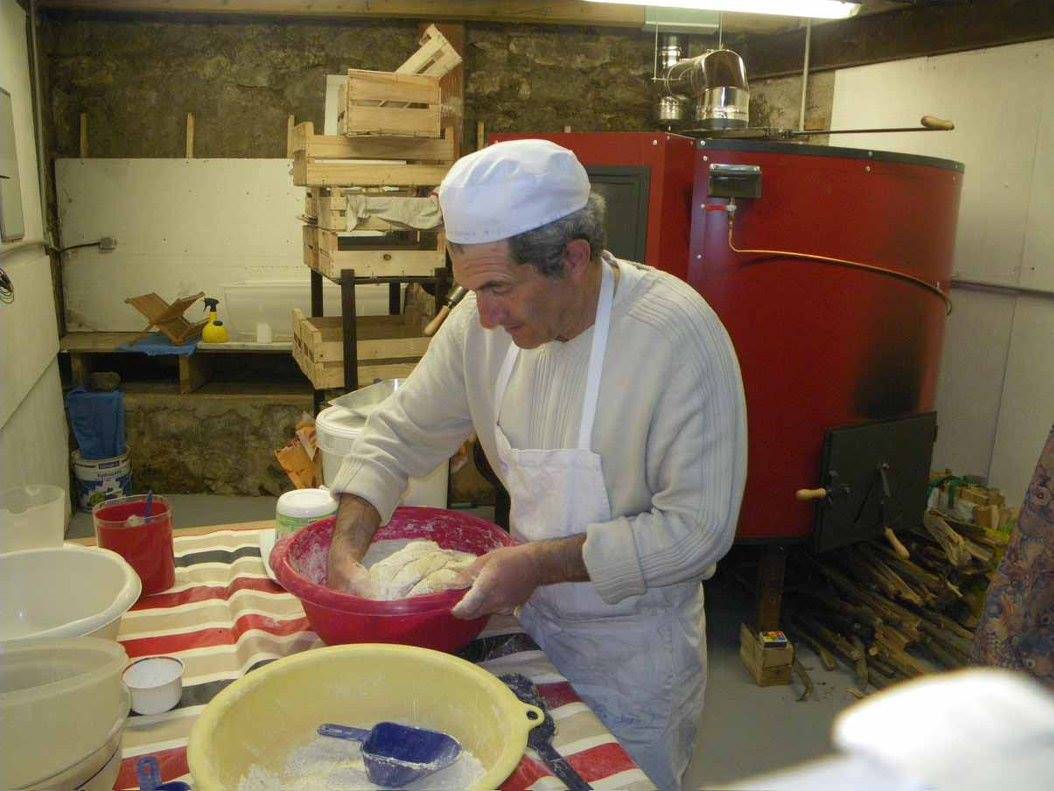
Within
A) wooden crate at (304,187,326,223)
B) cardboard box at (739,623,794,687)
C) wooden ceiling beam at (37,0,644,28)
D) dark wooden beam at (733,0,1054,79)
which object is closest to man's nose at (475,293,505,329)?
cardboard box at (739,623,794,687)

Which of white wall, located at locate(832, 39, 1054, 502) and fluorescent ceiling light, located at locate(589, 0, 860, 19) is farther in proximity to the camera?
white wall, located at locate(832, 39, 1054, 502)

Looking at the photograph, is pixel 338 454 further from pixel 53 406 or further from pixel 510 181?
pixel 53 406

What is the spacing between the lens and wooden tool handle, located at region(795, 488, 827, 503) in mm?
2939

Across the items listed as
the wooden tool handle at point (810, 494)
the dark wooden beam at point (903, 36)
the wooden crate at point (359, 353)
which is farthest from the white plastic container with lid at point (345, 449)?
the dark wooden beam at point (903, 36)

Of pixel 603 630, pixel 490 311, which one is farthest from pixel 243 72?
pixel 603 630

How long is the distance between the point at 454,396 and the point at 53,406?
358 centimetres

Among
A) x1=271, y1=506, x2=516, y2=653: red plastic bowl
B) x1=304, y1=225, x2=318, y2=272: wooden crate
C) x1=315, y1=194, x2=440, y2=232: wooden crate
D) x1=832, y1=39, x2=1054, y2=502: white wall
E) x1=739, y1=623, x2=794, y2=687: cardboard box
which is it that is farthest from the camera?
x1=304, y1=225, x2=318, y2=272: wooden crate

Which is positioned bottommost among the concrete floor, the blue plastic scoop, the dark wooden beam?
the concrete floor

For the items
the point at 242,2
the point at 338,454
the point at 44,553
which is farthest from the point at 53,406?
the point at 44,553

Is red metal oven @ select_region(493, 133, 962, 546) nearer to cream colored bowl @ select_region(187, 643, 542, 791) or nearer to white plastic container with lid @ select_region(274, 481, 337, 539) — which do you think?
white plastic container with lid @ select_region(274, 481, 337, 539)

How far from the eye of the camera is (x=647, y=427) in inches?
57.7

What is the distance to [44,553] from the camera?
1372mm

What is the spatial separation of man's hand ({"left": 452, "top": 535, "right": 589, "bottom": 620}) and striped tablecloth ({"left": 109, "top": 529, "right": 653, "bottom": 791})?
15 cm

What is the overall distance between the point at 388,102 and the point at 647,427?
276cm
